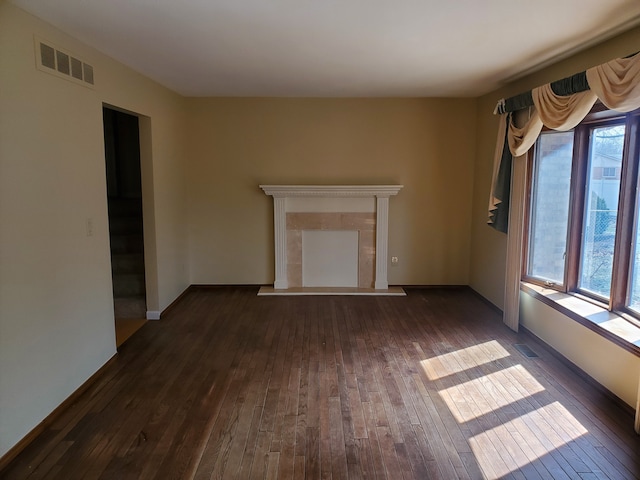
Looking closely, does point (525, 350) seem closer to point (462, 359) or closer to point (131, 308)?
point (462, 359)

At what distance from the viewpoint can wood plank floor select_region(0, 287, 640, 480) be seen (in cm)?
224

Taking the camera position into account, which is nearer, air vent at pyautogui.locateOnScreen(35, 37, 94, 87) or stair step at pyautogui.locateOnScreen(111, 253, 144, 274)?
air vent at pyautogui.locateOnScreen(35, 37, 94, 87)

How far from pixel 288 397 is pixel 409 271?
3.23 metres

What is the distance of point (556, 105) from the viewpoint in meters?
3.31

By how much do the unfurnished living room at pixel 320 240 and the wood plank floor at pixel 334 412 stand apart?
0.8 inches

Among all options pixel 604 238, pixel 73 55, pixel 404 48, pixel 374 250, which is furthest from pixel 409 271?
pixel 73 55

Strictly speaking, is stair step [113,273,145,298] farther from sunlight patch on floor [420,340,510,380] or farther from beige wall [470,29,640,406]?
beige wall [470,29,640,406]

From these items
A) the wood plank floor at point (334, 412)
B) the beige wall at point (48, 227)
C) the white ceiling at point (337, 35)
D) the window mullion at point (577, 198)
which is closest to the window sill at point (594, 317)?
the window mullion at point (577, 198)

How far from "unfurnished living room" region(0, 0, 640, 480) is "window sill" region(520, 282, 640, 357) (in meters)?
0.02

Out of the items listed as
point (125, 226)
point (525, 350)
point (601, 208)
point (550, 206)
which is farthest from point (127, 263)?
point (601, 208)

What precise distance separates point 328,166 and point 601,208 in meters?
3.15

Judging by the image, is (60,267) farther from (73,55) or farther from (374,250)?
(374,250)

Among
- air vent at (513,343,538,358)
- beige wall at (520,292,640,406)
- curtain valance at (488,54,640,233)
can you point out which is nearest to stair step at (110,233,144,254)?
curtain valance at (488,54,640,233)

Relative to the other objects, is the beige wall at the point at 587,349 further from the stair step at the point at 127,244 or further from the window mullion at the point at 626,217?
the stair step at the point at 127,244
